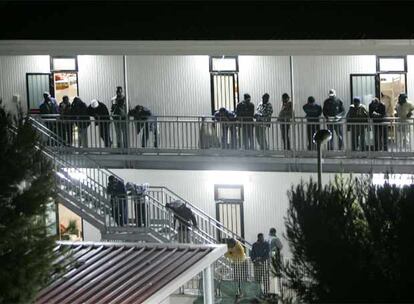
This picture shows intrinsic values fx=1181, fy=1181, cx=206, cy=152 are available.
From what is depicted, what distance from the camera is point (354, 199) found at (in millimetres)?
13797

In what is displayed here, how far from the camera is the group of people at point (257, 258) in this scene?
26.2m

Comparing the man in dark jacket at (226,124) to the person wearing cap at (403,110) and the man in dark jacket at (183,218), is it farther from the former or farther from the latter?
the person wearing cap at (403,110)

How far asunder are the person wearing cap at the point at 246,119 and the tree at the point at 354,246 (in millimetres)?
14235

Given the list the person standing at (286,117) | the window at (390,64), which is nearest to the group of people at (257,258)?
the person standing at (286,117)

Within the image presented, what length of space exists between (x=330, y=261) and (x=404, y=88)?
53.1ft

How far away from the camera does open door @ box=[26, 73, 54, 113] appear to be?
3153cm

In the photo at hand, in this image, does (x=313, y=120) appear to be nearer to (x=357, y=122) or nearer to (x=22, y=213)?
(x=357, y=122)

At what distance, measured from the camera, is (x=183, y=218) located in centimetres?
2688

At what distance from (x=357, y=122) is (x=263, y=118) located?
2390mm

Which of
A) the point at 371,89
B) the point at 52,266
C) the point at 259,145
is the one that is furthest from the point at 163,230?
the point at 52,266

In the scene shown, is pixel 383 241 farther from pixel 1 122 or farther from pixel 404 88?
pixel 404 88

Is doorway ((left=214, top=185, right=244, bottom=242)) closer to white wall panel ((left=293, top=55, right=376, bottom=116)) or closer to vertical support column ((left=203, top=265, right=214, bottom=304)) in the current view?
white wall panel ((left=293, top=55, right=376, bottom=116))
